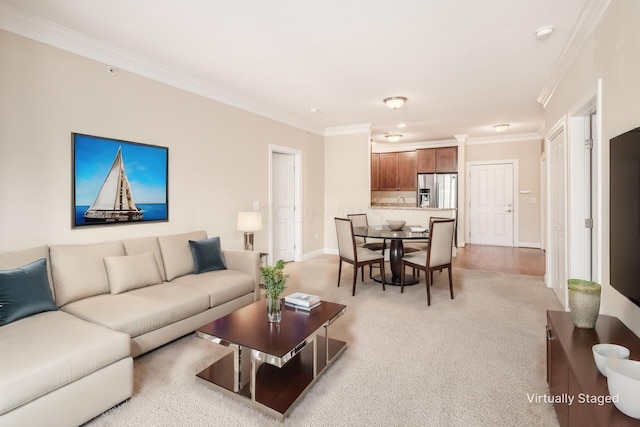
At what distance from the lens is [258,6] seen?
2369 millimetres

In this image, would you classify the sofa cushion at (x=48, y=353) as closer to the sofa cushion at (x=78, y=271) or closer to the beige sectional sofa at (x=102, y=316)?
the beige sectional sofa at (x=102, y=316)

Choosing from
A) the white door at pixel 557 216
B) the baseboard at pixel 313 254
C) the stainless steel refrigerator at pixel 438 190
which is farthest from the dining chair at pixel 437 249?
the stainless steel refrigerator at pixel 438 190

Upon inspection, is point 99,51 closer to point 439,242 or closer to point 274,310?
point 274,310

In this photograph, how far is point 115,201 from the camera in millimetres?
3049

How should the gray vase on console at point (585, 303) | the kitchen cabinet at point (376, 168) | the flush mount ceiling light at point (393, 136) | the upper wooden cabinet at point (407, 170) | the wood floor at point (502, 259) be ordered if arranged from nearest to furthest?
the gray vase on console at point (585, 303)
the wood floor at point (502, 259)
the flush mount ceiling light at point (393, 136)
the upper wooden cabinet at point (407, 170)
the kitchen cabinet at point (376, 168)

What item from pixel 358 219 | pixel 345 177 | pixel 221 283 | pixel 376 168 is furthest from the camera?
pixel 376 168

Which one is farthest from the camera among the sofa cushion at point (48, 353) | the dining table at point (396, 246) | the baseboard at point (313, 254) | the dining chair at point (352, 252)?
the baseboard at point (313, 254)

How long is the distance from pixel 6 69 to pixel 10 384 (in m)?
2.28

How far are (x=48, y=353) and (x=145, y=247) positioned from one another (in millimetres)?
1525

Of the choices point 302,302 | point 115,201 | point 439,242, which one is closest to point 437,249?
point 439,242

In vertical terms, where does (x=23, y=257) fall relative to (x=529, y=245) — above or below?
above

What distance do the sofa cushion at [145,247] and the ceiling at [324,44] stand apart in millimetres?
1704

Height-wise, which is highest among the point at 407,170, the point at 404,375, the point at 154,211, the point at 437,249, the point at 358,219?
the point at 407,170

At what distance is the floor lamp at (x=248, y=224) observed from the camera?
13.5 feet
